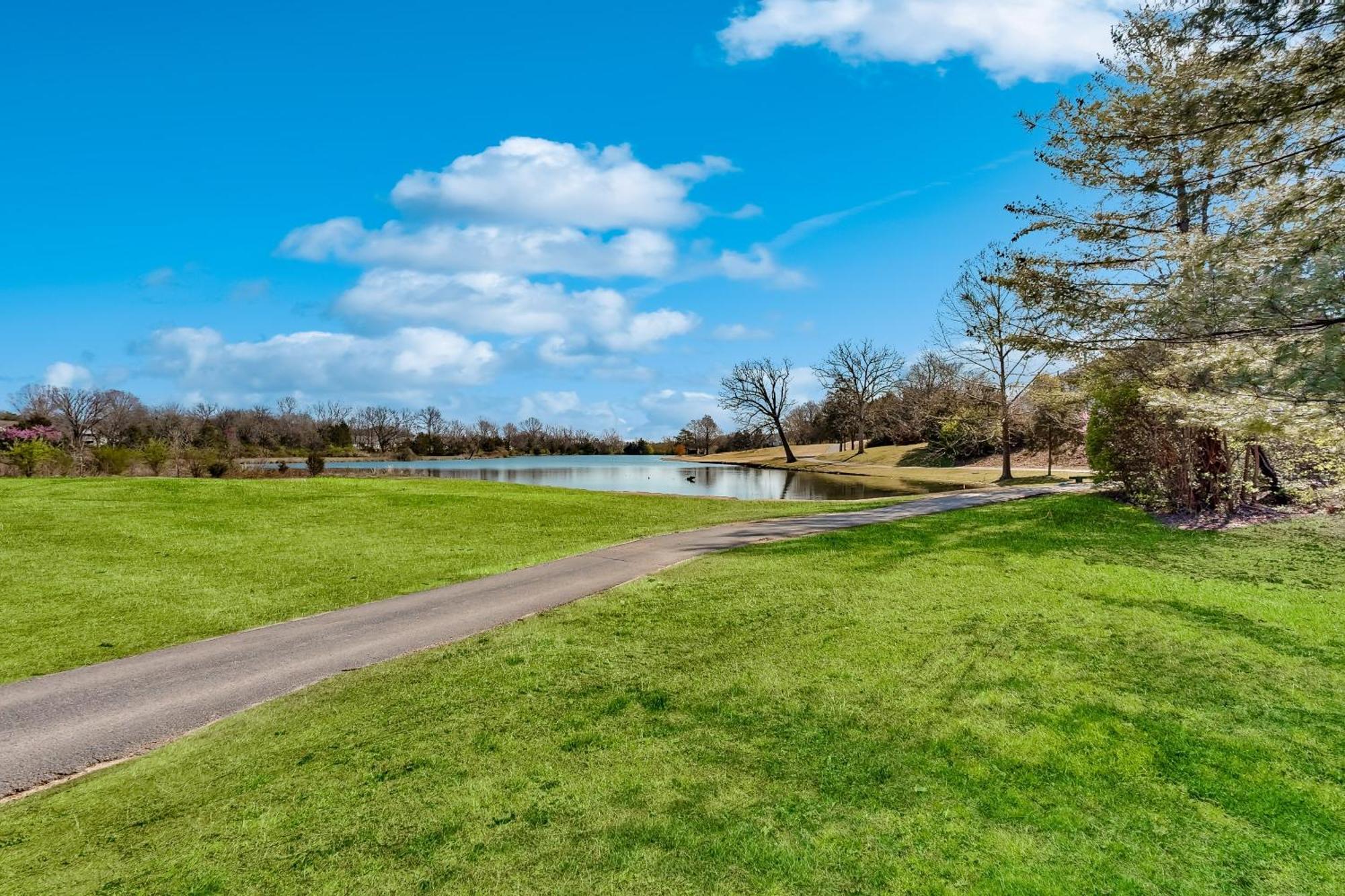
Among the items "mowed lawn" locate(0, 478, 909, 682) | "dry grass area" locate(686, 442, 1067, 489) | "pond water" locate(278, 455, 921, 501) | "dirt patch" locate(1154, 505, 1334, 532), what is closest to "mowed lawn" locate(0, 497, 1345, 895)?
"mowed lawn" locate(0, 478, 909, 682)

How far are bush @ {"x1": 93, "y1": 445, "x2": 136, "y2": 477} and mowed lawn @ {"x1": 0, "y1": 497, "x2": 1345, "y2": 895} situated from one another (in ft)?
98.9

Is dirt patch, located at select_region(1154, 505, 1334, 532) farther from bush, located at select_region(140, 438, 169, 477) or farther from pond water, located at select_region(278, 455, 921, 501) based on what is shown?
bush, located at select_region(140, 438, 169, 477)

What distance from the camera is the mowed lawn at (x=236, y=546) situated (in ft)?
24.3

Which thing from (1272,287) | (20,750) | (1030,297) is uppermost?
(1030,297)

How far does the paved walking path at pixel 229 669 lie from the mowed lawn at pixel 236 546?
628 mm

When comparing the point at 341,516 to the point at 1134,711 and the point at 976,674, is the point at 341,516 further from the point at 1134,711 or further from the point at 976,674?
the point at 1134,711

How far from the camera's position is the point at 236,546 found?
1183 cm

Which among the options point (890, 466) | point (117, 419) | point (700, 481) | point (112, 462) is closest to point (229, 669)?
point (112, 462)

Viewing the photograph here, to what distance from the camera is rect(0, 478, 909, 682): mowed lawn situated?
24.3 feet

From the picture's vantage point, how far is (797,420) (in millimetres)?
96500

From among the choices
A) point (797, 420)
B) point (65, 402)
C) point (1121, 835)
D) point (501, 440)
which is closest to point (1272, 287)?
point (1121, 835)

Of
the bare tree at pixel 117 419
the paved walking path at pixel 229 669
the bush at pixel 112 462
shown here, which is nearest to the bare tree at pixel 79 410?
the bare tree at pixel 117 419

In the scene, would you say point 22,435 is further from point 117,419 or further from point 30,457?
point 117,419

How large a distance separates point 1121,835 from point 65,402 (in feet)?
232
